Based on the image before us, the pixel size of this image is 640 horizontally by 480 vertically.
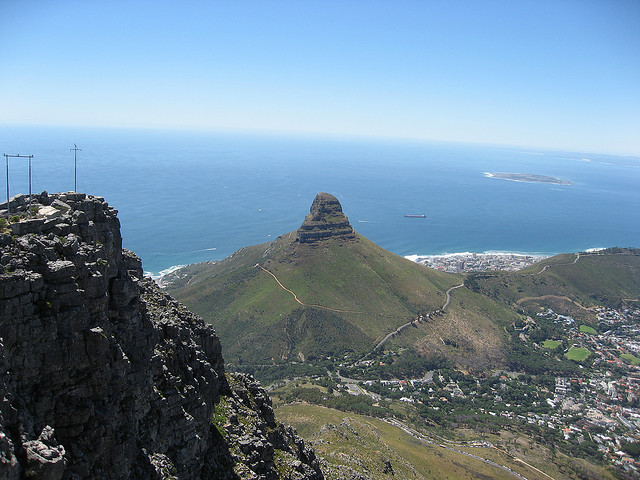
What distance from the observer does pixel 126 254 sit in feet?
108

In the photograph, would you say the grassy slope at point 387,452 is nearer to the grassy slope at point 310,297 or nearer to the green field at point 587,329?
the grassy slope at point 310,297

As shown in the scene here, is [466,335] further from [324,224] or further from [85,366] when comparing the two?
[85,366]

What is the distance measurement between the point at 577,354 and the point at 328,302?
86.5 meters

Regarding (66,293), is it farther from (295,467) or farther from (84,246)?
(295,467)

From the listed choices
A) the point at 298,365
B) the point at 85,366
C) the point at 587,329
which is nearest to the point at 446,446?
the point at 298,365

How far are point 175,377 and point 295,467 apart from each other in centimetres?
1747

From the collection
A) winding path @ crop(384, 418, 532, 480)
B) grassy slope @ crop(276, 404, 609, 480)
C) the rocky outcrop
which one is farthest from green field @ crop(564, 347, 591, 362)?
the rocky outcrop

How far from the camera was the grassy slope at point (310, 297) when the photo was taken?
144875mm

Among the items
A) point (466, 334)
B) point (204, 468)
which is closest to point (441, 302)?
point (466, 334)

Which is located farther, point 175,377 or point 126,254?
point 126,254

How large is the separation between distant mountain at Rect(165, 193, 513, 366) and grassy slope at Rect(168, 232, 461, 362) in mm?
351

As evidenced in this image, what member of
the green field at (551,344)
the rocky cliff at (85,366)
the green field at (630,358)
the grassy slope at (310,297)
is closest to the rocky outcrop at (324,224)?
the grassy slope at (310,297)

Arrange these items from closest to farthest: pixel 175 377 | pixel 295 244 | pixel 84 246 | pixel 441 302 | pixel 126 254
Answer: pixel 84 246 < pixel 175 377 < pixel 126 254 < pixel 441 302 < pixel 295 244

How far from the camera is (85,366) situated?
2081 cm
